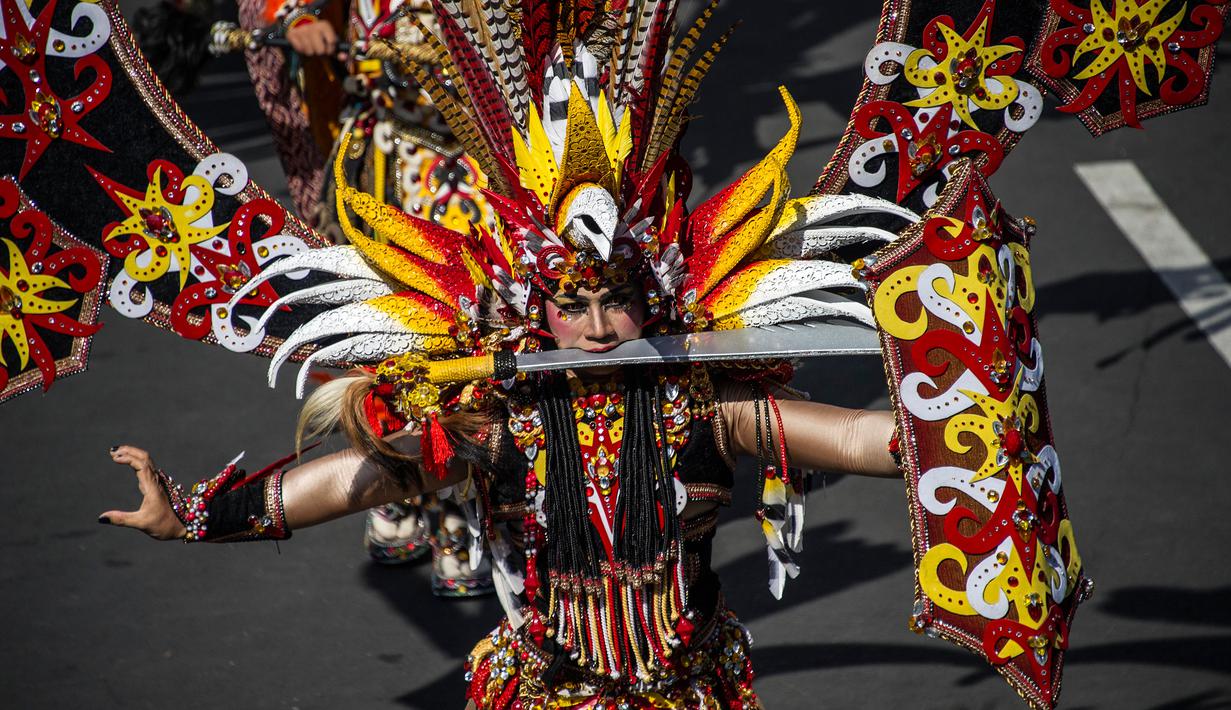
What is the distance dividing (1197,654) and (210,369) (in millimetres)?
4147

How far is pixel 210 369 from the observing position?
6262 millimetres

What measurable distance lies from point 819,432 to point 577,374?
49 cm

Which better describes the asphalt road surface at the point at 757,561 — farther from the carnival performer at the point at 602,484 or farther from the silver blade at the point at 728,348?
the silver blade at the point at 728,348

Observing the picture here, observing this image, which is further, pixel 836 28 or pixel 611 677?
pixel 836 28

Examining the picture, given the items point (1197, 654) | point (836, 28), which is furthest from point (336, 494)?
point (836, 28)

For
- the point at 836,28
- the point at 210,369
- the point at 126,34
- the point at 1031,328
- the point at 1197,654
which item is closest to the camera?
the point at 1031,328

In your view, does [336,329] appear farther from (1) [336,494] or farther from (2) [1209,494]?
(2) [1209,494]

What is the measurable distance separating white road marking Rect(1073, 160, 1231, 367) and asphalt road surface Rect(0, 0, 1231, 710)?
25 millimetres

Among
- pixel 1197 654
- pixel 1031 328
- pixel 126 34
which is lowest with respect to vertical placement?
pixel 1197 654

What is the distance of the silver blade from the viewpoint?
2.68m

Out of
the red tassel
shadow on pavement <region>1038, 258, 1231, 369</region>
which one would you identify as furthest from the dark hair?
the red tassel

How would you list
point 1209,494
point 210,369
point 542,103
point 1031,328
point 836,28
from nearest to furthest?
point 1031,328, point 542,103, point 1209,494, point 210,369, point 836,28

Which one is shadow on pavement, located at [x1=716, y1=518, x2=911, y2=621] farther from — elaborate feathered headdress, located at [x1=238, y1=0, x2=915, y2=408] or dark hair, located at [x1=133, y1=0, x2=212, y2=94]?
dark hair, located at [x1=133, y1=0, x2=212, y2=94]

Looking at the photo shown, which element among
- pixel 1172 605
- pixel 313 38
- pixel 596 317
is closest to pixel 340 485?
pixel 596 317
